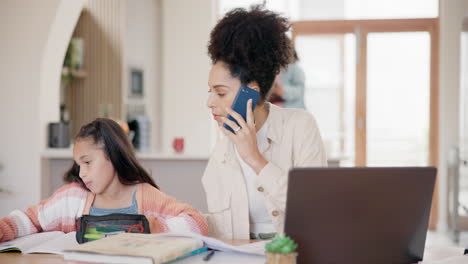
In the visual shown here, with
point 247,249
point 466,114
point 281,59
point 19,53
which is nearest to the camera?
point 247,249

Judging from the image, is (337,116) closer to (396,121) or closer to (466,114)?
(396,121)

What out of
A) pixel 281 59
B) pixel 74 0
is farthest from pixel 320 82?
pixel 281 59

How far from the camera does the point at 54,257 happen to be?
1.40 metres

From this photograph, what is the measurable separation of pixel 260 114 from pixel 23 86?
220 cm

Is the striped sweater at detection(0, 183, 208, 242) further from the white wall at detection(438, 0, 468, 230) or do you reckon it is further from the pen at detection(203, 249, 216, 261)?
the white wall at detection(438, 0, 468, 230)

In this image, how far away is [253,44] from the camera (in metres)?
Result: 1.85

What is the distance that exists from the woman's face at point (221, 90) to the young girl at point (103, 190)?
12.5 inches

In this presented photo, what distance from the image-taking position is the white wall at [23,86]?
3643mm

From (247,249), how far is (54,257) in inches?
18.3

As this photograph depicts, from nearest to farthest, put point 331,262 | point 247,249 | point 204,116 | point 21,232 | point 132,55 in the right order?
point 331,262 → point 247,249 → point 21,232 → point 132,55 → point 204,116

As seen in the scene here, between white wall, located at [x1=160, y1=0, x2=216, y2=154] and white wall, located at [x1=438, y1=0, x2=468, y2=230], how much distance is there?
242cm

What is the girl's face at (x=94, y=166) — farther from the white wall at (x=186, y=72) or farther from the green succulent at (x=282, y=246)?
the white wall at (x=186, y=72)

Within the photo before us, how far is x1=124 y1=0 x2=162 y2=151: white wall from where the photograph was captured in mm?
5727

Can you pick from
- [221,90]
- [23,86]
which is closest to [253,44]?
[221,90]
